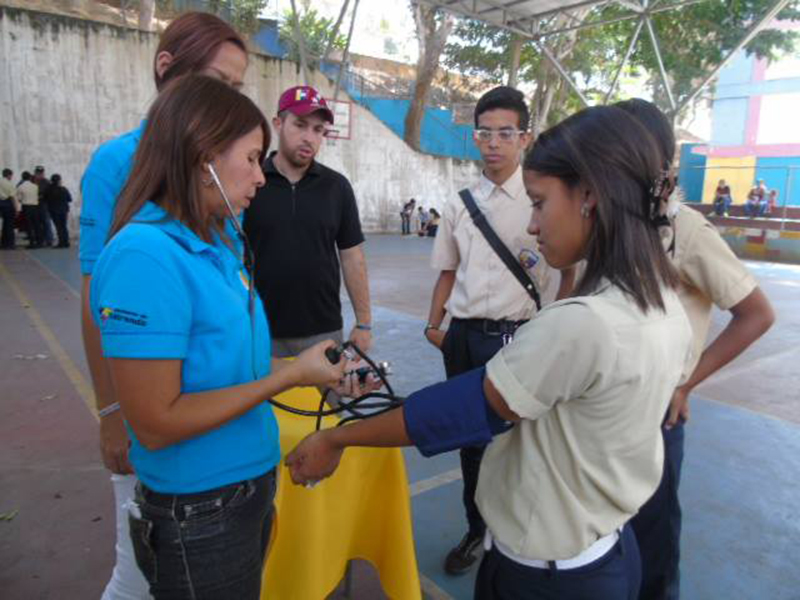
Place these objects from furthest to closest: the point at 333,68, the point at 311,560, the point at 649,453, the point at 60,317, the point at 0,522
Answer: the point at 333,68, the point at 60,317, the point at 0,522, the point at 311,560, the point at 649,453

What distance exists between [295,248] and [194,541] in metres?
1.57

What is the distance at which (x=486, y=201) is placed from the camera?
2.57 metres

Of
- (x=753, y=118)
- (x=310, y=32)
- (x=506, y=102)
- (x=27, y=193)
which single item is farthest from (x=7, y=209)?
(x=753, y=118)

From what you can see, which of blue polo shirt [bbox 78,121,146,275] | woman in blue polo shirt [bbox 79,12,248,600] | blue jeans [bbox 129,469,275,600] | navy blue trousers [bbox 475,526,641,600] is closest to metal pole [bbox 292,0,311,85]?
woman in blue polo shirt [bbox 79,12,248,600]

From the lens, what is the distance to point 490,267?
8.09ft

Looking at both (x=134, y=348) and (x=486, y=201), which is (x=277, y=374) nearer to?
(x=134, y=348)

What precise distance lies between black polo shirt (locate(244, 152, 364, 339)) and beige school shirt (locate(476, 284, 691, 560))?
1.54 meters

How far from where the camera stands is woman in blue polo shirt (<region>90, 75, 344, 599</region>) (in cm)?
105

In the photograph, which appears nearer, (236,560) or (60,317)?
(236,560)

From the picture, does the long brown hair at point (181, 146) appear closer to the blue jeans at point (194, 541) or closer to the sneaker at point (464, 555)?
the blue jeans at point (194, 541)

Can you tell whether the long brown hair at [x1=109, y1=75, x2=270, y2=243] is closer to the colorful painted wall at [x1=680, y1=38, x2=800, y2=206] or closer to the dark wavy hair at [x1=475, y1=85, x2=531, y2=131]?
the dark wavy hair at [x1=475, y1=85, x2=531, y2=131]

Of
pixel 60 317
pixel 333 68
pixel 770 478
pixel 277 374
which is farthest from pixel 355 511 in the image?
pixel 333 68

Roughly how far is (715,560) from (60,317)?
656 cm

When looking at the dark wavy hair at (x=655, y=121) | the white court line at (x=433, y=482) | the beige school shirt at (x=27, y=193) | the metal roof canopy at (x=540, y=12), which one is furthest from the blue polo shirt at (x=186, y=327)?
the beige school shirt at (x=27, y=193)
